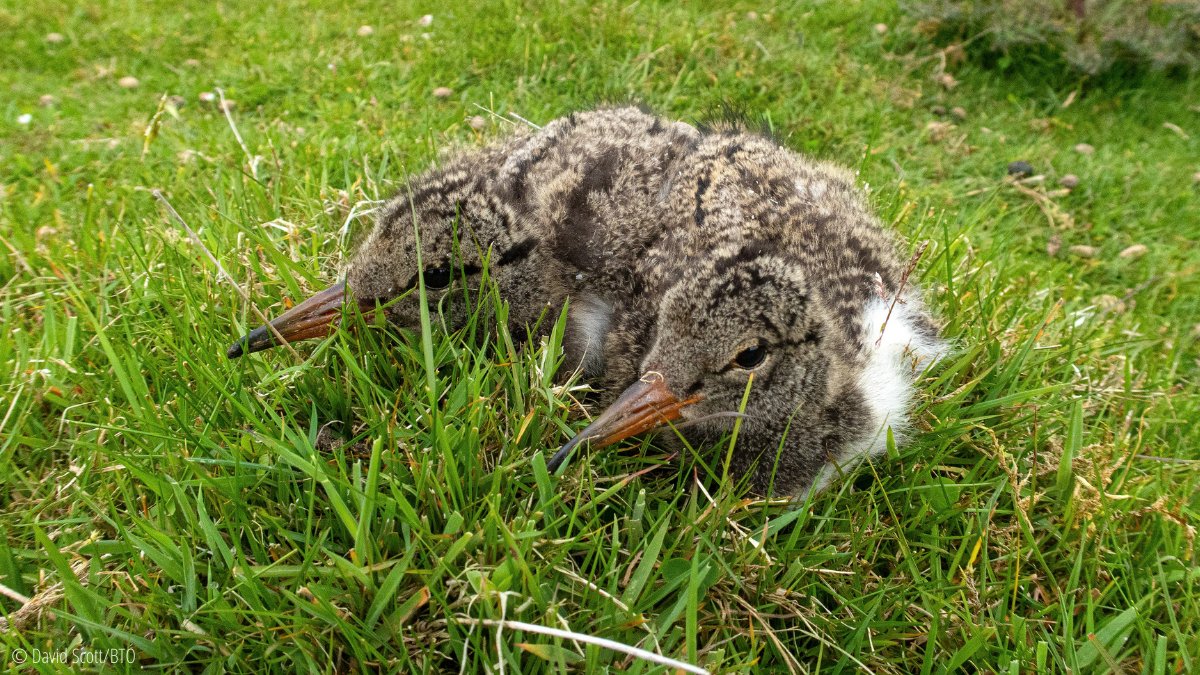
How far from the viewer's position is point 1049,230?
4488 millimetres

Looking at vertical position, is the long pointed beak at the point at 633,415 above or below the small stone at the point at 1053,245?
above

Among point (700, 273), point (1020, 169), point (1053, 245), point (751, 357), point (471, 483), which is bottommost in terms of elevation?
point (1053, 245)

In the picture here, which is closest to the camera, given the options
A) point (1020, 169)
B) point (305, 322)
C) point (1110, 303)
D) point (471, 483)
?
point (471, 483)

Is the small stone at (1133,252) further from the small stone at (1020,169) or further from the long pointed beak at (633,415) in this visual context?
the long pointed beak at (633,415)

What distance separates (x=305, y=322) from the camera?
2.54m

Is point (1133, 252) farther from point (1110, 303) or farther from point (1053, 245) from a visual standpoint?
point (1110, 303)

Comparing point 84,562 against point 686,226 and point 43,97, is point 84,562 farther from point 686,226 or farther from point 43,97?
point 43,97

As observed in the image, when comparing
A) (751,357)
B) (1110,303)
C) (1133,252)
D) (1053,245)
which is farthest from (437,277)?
(1133,252)

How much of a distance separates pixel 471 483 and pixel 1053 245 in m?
3.68

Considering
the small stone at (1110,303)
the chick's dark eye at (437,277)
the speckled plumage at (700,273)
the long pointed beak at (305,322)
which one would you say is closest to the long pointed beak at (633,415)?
the speckled plumage at (700,273)

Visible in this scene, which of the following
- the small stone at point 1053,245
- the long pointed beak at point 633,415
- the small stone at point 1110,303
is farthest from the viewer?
the small stone at point 1053,245

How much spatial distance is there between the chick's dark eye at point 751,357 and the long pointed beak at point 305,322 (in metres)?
1.18

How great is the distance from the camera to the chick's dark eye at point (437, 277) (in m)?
2.60

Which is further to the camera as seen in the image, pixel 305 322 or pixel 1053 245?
pixel 1053 245
